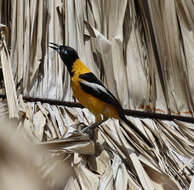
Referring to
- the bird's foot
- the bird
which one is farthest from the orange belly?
the bird's foot

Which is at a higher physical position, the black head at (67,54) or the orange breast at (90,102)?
the black head at (67,54)

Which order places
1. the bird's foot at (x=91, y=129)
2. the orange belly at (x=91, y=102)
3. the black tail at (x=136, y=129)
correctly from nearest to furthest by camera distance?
1. the bird's foot at (x=91, y=129)
2. the black tail at (x=136, y=129)
3. the orange belly at (x=91, y=102)

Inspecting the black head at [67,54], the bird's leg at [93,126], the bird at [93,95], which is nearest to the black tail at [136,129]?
the bird at [93,95]

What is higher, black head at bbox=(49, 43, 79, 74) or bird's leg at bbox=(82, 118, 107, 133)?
black head at bbox=(49, 43, 79, 74)

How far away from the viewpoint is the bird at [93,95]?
7.67ft

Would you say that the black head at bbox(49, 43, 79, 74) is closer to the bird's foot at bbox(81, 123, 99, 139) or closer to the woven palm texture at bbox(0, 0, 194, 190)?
the woven palm texture at bbox(0, 0, 194, 190)

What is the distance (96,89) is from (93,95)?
52 millimetres

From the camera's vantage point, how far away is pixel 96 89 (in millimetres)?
2350

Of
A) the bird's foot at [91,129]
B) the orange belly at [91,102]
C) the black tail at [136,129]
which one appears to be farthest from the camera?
the orange belly at [91,102]

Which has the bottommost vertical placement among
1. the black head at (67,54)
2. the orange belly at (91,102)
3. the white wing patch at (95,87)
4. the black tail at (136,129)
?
the black tail at (136,129)

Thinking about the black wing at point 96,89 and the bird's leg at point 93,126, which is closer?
the bird's leg at point 93,126

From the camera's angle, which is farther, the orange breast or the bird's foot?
the orange breast

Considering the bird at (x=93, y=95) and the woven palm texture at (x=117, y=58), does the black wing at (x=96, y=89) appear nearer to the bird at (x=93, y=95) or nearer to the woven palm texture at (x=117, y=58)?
the bird at (x=93, y=95)

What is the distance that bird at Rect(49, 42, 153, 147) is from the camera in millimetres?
2338
